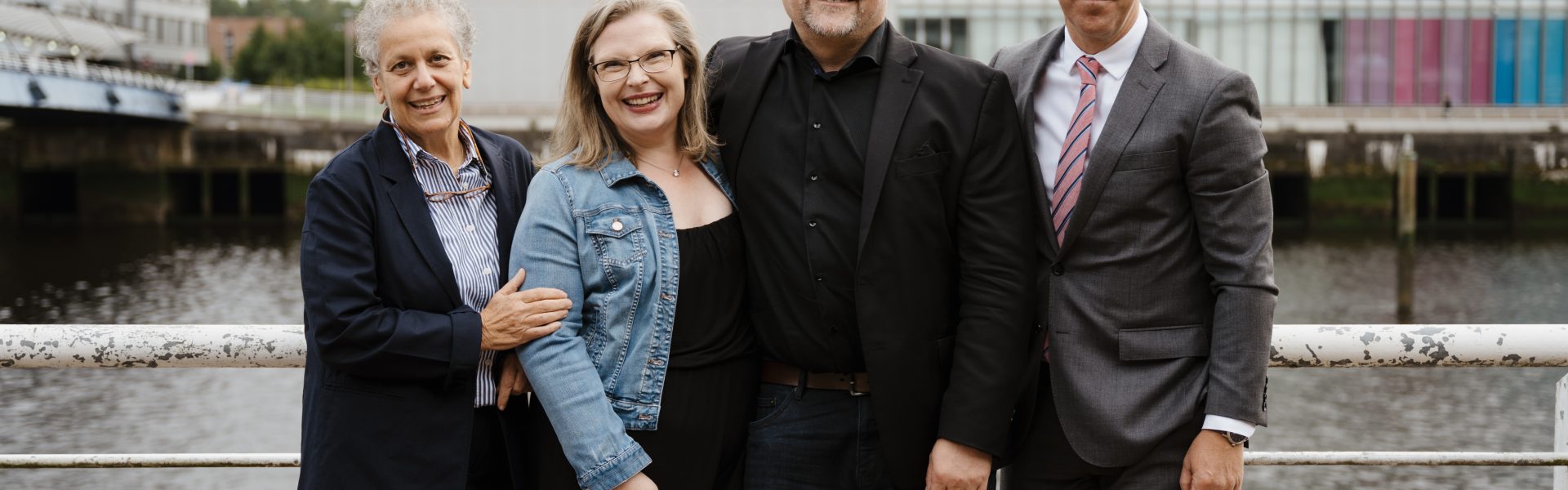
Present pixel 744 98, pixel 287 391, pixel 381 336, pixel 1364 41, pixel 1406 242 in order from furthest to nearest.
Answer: pixel 1364 41 < pixel 1406 242 < pixel 287 391 < pixel 744 98 < pixel 381 336

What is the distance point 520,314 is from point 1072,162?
3.52ft

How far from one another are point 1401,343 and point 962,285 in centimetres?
86

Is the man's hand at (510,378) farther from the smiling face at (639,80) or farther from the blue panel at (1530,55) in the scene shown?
the blue panel at (1530,55)

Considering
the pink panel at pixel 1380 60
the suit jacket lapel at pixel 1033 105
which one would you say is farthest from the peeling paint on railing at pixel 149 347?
the pink panel at pixel 1380 60

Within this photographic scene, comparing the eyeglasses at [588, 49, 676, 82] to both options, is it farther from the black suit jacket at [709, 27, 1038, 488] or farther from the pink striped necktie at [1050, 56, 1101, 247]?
the pink striped necktie at [1050, 56, 1101, 247]

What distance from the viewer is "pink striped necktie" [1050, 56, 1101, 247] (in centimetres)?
263

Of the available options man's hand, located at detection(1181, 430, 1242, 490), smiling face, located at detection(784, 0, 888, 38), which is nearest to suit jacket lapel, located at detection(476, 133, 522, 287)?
smiling face, located at detection(784, 0, 888, 38)

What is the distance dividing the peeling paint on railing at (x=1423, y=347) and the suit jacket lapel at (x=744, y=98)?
1.11 meters

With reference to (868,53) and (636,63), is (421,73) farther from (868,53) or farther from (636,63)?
(868,53)

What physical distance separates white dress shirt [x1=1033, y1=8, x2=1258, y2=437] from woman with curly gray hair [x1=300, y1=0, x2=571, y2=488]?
99 cm

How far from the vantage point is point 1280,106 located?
1548 inches

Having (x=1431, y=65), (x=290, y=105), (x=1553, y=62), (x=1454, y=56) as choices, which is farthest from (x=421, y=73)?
(x=1553, y=62)

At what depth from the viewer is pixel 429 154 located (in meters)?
2.76

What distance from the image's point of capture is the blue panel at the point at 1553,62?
41.1m
